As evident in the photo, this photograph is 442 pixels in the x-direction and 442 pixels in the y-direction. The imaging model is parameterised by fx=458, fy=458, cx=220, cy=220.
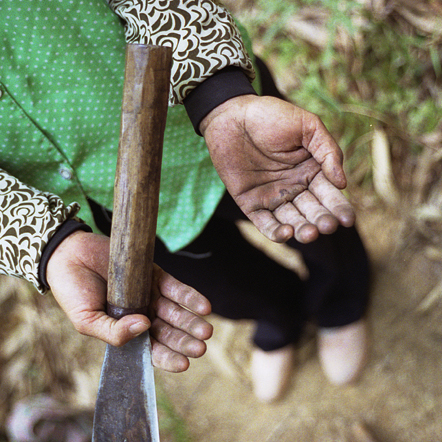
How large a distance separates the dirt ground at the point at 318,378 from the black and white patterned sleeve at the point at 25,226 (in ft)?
2.44

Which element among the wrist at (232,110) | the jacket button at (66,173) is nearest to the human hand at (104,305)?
the jacket button at (66,173)

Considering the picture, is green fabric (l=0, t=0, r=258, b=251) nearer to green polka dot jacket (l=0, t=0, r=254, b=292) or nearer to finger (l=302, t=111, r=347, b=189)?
green polka dot jacket (l=0, t=0, r=254, b=292)

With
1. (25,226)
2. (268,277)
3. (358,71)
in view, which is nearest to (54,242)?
(25,226)

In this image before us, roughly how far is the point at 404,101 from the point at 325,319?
0.62 metres

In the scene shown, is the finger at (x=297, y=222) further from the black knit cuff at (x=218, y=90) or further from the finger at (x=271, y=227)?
the black knit cuff at (x=218, y=90)

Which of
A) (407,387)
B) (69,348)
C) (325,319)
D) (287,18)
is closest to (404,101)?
(287,18)

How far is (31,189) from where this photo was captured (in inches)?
24.2

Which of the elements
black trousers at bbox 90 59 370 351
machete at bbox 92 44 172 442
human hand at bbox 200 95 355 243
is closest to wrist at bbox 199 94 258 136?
human hand at bbox 200 95 355 243

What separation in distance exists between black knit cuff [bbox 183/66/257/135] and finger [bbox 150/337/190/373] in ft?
1.02

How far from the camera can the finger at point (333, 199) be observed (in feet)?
1.66

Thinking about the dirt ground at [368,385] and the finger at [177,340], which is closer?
the finger at [177,340]

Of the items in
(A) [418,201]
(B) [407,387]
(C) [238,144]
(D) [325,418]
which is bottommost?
(D) [325,418]

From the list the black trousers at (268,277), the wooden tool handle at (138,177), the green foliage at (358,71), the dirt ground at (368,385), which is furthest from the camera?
the green foliage at (358,71)

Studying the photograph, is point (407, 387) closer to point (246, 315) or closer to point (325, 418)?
point (325, 418)
